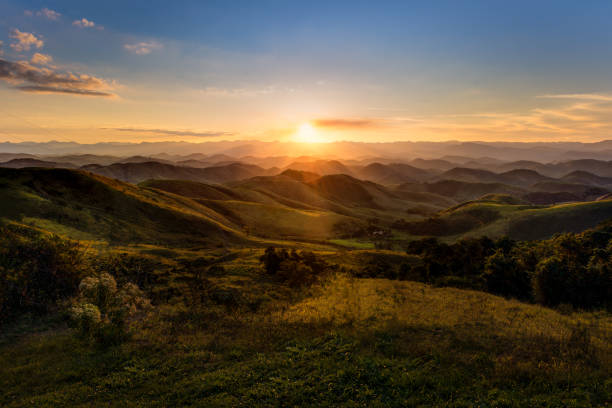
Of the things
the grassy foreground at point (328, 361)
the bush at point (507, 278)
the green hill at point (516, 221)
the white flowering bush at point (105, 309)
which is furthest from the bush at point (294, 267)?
the green hill at point (516, 221)

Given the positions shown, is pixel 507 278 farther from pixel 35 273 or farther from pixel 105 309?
pixel 35 273

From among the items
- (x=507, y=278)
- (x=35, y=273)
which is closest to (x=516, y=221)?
(x=507, y=278)

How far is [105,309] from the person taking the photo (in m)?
20.4

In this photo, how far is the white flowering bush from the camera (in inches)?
661

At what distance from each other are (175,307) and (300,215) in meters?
96.2

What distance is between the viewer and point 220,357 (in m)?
14.6

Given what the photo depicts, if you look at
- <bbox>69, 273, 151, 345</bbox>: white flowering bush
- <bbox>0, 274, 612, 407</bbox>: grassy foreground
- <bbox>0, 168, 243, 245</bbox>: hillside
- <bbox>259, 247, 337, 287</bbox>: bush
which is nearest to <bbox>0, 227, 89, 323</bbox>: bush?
<bbox>69, 273, 151, 345</bbox>: white flowering bush

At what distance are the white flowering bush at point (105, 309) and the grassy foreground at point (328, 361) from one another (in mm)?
851

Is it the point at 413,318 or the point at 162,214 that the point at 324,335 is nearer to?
the point at 413,318

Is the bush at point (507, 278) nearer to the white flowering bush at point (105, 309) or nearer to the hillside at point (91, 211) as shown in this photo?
the white flowering bush at point (105, 309)

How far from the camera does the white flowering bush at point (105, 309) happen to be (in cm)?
1680

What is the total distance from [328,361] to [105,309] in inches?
649

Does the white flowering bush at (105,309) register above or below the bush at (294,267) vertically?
above

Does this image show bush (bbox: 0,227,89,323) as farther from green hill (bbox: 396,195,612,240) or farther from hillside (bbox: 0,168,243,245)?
green hill (bbox: 396,195,612,240)
